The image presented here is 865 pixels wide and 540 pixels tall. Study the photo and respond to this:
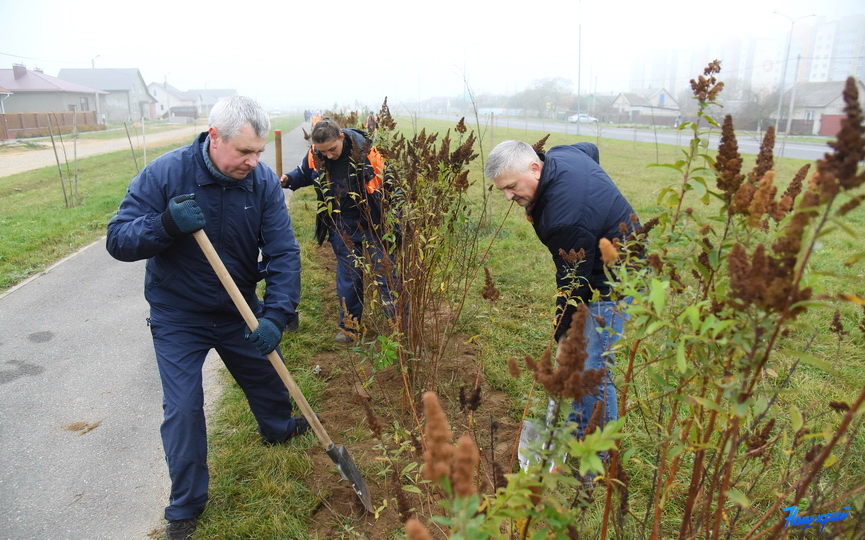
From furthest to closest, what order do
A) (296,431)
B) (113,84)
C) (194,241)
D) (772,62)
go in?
1. (113,84)
2. (772,62)
3. (296,431)
4. (194,241)

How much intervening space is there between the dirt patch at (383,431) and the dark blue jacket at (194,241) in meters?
0.72

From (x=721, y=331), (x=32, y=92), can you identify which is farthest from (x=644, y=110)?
(x=721, y=331)

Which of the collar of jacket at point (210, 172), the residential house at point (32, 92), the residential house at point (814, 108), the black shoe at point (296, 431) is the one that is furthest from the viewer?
the residential house at point (32, 92)

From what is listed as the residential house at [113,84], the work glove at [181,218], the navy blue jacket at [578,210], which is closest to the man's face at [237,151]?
the work glove at [181,218]

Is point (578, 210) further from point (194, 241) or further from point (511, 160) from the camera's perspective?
point (194, 241)

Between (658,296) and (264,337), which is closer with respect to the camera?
(658,296)

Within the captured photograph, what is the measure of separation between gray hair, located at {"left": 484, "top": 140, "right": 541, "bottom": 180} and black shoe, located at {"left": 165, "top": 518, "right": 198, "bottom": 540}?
2.21m

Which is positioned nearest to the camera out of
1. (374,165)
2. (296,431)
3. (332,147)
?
(296,431)

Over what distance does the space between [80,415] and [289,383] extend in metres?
2.08

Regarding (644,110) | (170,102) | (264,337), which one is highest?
(170,102)

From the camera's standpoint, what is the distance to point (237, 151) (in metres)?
2.62

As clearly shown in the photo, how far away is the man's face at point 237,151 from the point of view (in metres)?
2.60

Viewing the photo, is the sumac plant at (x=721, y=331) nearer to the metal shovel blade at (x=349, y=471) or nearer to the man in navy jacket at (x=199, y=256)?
the metal shovel blade at (x=349, y=471)

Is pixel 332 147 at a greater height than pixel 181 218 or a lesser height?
greater
